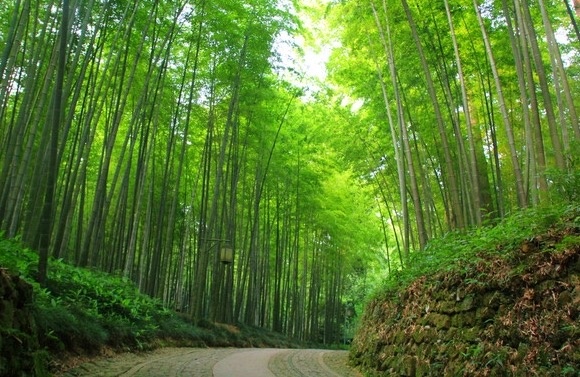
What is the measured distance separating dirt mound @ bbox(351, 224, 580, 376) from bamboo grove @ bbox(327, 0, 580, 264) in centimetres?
113

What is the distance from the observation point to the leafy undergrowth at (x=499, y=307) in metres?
2.83

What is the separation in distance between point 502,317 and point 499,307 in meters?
0.11

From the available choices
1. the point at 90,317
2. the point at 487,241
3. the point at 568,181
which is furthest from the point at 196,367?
the point at 568,181

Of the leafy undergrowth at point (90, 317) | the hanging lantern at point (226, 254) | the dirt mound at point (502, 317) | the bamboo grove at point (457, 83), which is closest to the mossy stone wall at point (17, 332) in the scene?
the leafy undergrowth at point (90, 317)

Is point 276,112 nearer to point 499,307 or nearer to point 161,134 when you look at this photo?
point 161,134

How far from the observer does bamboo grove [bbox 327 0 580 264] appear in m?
5.01

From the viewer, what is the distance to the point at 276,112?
11.1 metres

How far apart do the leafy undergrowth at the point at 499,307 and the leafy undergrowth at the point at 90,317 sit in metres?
3.01

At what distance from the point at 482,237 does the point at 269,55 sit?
621cm

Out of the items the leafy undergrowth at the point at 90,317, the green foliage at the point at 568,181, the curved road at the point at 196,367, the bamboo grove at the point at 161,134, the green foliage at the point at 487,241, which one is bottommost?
the curved road at the point at 196,367

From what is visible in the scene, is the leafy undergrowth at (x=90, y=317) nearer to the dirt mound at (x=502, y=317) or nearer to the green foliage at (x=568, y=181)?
the dirt mound at (x=502, y=317)

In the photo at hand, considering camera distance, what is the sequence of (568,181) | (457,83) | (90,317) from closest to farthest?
(568,181), (90,317), (457,83)

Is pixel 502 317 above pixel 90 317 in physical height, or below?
above

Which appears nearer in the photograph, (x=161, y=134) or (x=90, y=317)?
(x=90, y=317)
